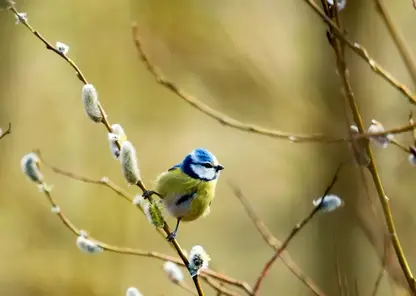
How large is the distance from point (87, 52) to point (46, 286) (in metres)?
0.62

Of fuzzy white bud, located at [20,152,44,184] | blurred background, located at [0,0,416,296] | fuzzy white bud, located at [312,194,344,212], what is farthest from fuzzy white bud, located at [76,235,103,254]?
blurred background, located at [0,0,416,296]

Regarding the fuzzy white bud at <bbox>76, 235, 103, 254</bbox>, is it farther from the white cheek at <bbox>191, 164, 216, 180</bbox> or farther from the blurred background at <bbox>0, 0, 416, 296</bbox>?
the blurred background at <bbox>0, 0, 416, 296</bbox>

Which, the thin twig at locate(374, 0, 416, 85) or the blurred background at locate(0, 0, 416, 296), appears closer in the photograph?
the thin twig at locate(374, 0, 416, 85)

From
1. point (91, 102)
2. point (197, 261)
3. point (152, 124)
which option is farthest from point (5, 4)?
point (152, 124)

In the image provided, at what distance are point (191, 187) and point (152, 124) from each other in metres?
1.13

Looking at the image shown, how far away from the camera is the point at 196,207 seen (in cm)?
38

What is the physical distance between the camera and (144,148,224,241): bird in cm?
38

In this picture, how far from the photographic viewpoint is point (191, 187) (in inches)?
15.1

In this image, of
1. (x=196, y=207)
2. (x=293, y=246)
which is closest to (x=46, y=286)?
(x=293, y=246)

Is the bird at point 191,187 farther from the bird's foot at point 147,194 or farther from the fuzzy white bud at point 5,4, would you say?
the fuzzy white bud at point 5,4

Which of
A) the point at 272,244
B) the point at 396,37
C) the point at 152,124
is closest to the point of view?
the point at 396,37

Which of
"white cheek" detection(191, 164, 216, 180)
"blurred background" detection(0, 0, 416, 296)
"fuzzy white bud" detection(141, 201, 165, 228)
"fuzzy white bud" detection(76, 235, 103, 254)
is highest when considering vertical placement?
"blurred background" detection(0, 0, 416, 296)

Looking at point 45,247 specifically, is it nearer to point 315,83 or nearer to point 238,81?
point 238,81

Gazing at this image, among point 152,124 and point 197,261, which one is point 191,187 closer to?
point 197,261
